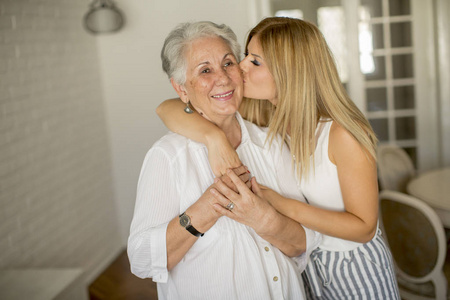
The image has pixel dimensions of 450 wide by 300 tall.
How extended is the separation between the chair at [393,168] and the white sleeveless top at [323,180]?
5.90 ft

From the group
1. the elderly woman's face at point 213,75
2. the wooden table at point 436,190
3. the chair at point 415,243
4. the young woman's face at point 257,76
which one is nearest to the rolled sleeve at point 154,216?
the elderly woman's face at point 213,75

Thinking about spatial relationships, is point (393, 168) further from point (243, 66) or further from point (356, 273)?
point (243, 66)

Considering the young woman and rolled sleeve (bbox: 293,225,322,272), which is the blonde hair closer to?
the young woman

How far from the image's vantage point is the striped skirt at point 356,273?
1562 mm

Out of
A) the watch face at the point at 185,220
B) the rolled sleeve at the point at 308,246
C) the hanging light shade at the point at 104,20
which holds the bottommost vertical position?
the rolled sleeve at the point at 308,246

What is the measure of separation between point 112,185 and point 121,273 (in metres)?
0.67

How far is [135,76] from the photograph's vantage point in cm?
335

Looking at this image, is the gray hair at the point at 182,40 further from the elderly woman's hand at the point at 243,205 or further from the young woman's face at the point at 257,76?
the elderly woman's hand at the point at 243,205

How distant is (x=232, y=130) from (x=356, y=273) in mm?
644

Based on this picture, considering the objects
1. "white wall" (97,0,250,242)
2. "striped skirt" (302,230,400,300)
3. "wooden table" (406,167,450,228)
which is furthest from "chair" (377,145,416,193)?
"striped skirt" (302,230,400,300)

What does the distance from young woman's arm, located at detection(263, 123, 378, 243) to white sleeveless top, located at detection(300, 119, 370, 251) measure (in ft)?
0.13

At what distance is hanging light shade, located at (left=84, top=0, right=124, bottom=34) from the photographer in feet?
10.9

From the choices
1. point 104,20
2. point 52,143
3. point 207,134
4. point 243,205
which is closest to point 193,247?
point 243,205

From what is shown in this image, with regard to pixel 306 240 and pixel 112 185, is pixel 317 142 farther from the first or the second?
pixel 112 185
